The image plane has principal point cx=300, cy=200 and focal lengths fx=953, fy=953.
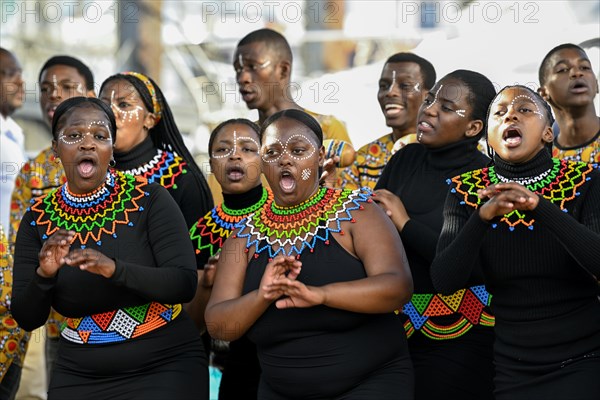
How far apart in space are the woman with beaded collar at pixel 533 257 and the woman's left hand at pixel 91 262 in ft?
4.11

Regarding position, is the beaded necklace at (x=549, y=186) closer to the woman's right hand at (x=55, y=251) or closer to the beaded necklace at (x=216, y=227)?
the beaded necklace at (x=216, y=227)

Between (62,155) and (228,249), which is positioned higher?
(62,155)

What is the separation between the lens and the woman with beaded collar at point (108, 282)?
3809 millimetres

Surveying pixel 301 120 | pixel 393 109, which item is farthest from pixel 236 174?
pixel 393 109

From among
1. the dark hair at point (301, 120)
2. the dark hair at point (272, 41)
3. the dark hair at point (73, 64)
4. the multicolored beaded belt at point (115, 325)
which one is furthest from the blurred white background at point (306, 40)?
the multicolored beaded belt at point (115, 325)

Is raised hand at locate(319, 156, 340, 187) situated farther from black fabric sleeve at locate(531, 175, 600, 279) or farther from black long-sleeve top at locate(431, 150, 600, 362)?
black fabric sleeve at locate(531, 175, 600, 279)

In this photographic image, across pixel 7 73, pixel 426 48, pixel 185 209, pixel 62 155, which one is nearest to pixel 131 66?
pixel 7 73

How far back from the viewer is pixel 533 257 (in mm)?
3551

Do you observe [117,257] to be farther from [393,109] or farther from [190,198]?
[393,109]

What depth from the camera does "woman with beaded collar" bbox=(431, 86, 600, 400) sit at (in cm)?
337

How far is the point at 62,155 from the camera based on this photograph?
13.2ft

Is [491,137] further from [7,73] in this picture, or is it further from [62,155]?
[7,73]

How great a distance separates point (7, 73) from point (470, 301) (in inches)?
174

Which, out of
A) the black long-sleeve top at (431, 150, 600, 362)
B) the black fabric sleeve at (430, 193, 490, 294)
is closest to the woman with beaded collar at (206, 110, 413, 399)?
the black fabric sleeve at (430, 193, 490, 294)
